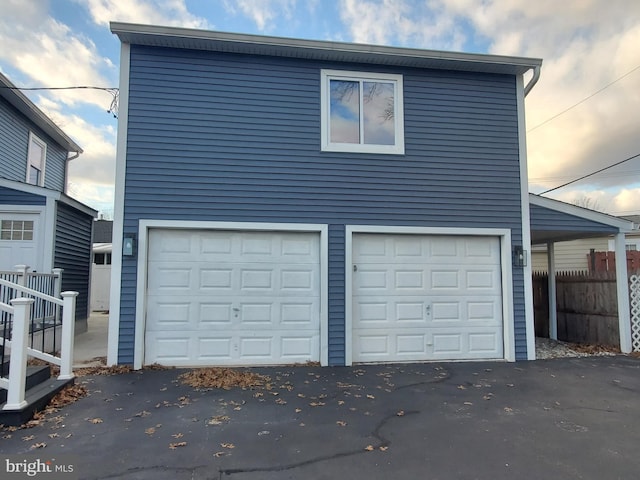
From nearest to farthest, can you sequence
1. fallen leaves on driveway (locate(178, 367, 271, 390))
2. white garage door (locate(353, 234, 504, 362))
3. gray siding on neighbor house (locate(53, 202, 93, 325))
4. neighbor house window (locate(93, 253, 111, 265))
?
fallen leaves on driveway (locate(178, 367, 271, 390)) → white garage door (locate(353, 234, 504, 362)) → gray siding on neighbor house (locate(53, 202, 93, 325)) → neighbor house window (locate(93, 253, 111, 265))

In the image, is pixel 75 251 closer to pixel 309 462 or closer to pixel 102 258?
pixel 309 462

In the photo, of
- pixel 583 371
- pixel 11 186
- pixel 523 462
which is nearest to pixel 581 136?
pixel 583 371

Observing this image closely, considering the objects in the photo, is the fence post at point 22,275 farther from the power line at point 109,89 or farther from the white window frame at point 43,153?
the white window frame at point 43,153

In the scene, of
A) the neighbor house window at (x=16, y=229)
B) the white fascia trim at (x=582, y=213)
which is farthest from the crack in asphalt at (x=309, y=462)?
the neighbor house window at (x=16, y=229)

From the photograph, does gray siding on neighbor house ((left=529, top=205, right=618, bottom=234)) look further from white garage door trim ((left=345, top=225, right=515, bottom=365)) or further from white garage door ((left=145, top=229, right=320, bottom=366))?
white garage door ((left=145, top=229, right=320, bottom=366))

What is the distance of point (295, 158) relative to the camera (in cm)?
669

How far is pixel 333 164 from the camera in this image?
22.2ft

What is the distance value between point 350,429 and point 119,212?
15.6 feet

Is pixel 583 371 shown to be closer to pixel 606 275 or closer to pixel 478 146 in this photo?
pixel 606 275

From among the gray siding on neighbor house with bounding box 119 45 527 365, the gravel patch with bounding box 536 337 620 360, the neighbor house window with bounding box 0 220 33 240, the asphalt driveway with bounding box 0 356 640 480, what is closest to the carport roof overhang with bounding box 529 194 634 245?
the gray siding on neighbor house with bounding box 119 45 527 365

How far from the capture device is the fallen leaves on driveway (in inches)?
208

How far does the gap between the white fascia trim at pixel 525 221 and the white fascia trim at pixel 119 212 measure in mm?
6762

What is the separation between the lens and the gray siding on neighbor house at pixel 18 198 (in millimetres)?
7949

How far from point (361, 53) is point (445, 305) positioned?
14.8ft
